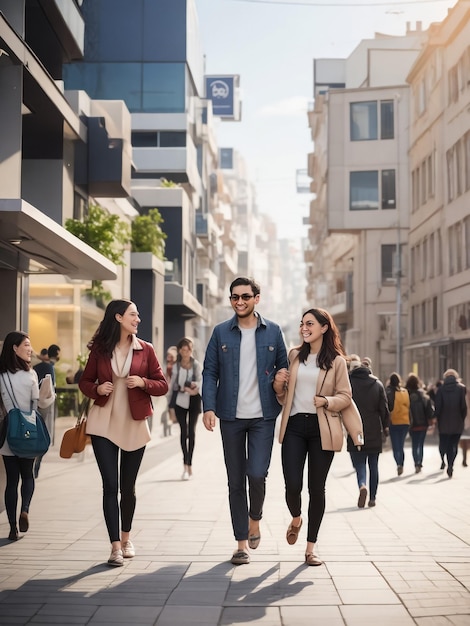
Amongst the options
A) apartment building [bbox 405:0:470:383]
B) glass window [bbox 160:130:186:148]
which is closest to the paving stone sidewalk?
apartment building [bbox 405:0:470:383]

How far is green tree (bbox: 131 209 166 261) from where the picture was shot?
36750mm

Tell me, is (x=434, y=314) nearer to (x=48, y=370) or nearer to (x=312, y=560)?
(x=48, y=370)

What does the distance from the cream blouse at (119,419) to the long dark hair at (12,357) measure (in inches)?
71.1

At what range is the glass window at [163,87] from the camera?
5159cm

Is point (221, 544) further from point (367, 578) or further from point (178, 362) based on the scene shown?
point (178, 362)

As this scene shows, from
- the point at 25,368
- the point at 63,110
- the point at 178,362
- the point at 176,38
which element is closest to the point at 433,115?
the point at 176,38

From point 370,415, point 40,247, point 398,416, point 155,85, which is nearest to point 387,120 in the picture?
point 155,85

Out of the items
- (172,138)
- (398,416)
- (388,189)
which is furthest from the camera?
(388,189)

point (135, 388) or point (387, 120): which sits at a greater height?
point (387, 120)

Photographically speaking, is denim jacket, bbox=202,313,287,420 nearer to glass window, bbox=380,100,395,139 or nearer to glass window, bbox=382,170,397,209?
glass window, bbox=382,170,397,209

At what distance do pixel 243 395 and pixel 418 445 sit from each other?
11213 mm

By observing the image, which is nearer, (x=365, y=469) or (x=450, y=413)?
(x=365, y=469)

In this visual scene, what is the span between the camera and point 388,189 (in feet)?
211

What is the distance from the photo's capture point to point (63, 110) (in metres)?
22.3
